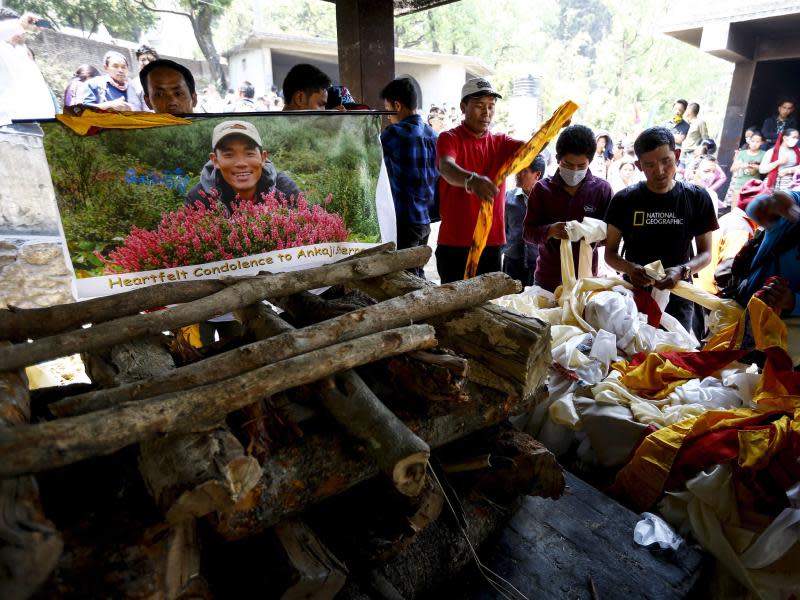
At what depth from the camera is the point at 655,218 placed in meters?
3.39

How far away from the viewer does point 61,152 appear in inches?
98.8

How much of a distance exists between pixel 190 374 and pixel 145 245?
1.80 m

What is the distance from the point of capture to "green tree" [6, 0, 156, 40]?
464 inches

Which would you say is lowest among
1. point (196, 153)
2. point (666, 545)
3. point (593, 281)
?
point (666, 545)

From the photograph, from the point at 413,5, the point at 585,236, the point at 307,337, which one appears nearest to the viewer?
the point at 307,337

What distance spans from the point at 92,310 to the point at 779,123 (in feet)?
41.0

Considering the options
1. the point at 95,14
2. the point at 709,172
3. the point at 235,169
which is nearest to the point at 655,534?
the point at 235,169

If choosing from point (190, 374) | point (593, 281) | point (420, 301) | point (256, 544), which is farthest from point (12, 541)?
point (593, 281)

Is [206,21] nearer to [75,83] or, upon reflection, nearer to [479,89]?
[75,83]

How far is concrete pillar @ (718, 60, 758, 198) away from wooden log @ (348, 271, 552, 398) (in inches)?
438

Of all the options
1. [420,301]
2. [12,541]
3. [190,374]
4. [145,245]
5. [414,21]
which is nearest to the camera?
[12,541]

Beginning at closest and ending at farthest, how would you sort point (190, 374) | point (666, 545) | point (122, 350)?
point (190, 374) < point (122, 350) < point (666, 545)

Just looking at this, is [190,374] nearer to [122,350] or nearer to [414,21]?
[122,350]

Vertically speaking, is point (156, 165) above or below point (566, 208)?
above
